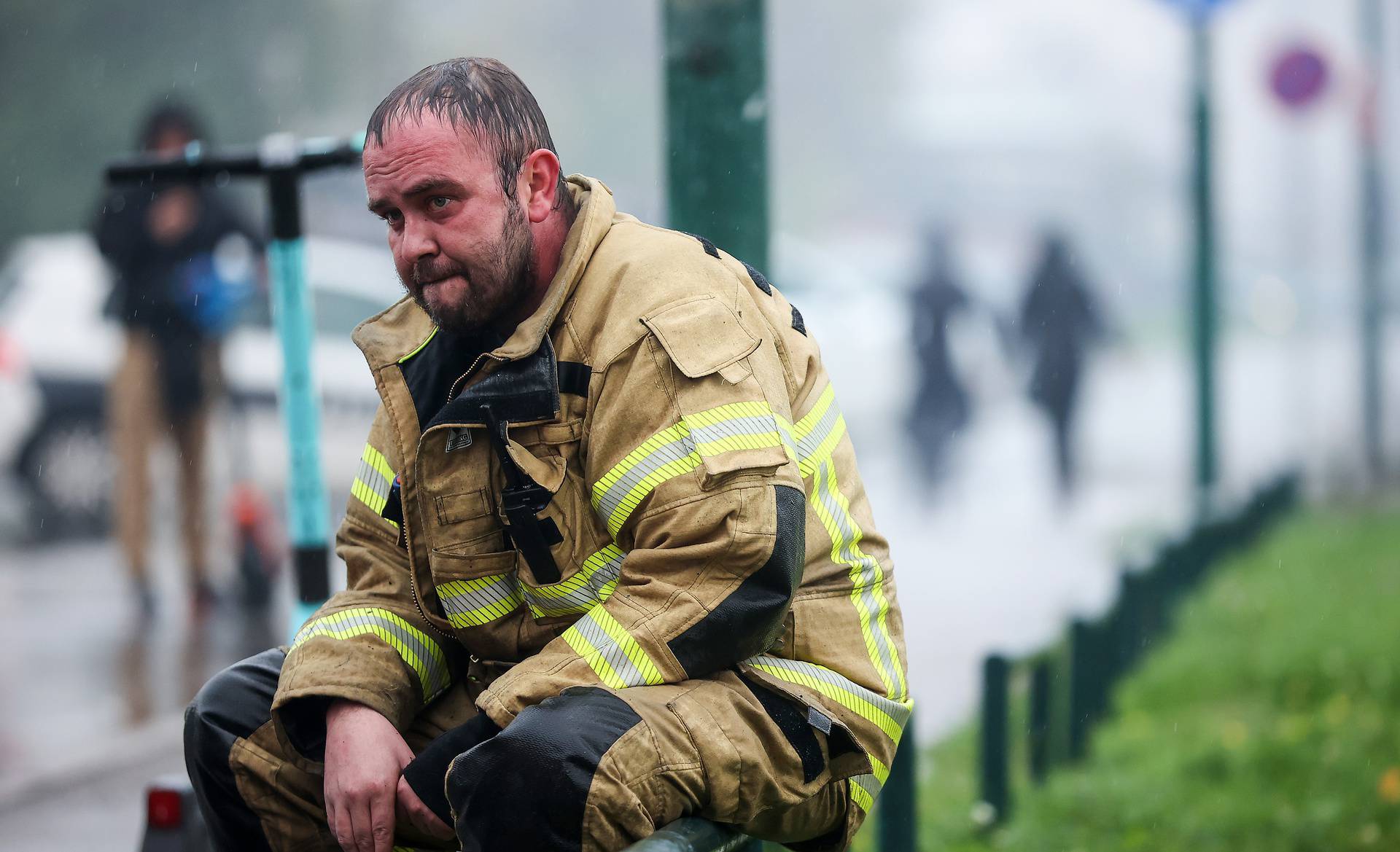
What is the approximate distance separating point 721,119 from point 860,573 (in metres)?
1.21

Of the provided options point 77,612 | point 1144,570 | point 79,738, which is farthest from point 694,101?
point 77,612

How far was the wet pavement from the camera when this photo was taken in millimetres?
5527

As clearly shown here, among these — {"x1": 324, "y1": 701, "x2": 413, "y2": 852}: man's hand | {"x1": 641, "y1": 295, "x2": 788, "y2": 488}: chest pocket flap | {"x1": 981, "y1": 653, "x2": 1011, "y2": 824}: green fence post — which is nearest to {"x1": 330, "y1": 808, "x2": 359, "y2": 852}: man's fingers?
{"x1": 324, "y1": 701, "x2": 413, "y2": 852}: man's hand

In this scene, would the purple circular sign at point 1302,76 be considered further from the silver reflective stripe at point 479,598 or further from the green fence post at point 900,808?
the silver reflective stripe at point 479,598

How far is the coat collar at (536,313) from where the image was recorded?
2414 mm

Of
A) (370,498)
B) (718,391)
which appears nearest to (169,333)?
(370,498)

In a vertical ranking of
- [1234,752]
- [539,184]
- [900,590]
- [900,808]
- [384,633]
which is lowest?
[900,590]

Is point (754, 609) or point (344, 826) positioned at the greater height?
point (754, 609)

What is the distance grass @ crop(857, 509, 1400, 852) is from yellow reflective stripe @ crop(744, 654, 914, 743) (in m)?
2.32

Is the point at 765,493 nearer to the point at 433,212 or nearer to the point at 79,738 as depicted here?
the point at 433,212

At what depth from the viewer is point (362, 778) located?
94.0 inches

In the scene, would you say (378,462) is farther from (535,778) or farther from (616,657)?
(535,778)

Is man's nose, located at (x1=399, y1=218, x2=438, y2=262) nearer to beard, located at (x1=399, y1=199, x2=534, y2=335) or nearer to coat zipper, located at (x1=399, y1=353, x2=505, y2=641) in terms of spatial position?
beard, located at (x1=399, y1=199, x2=534, y2=335)

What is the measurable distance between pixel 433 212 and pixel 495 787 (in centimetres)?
84
